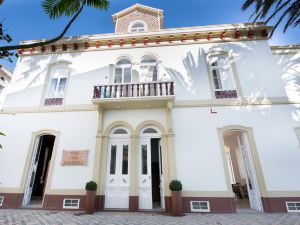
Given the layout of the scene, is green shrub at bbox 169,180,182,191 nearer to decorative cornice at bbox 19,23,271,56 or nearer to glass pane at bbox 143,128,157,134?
glass pane at bbox 143,128,157,134

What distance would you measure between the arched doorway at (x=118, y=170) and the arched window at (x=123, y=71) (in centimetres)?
252

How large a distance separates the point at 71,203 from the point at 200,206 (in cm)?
483

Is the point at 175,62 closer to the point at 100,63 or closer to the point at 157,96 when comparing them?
the point at 157,96

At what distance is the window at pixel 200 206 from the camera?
6.36 m

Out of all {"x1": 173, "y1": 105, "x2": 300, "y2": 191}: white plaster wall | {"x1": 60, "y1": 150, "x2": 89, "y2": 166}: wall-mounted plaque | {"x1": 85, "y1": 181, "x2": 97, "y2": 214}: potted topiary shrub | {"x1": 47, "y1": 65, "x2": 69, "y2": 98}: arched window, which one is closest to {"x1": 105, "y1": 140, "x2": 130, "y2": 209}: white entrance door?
{"x1": 85, "y1": 181, "x2": 97, "y2": 214}: potted topiary shrub

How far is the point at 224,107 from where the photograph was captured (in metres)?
7.59

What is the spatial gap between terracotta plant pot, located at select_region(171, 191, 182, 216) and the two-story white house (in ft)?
1.52

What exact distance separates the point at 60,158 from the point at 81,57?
5.12m

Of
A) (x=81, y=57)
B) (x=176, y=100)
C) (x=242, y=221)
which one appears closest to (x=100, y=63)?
(x=81, y=57)

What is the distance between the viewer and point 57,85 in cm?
895

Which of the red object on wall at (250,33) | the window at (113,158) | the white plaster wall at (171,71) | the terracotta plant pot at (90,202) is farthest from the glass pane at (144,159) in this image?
the red object on wall at (250,33)

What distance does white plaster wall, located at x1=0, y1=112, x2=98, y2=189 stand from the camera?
7.11 m

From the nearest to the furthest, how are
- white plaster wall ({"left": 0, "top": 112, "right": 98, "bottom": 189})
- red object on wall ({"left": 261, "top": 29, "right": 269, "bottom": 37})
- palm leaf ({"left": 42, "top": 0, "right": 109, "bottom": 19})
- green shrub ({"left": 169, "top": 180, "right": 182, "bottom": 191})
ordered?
palm leaf ({"left": 42, "top": 0, "right": 109, "bottom": 19}) → green shrub ({"left": 169, "top": 180, "right": 182, "bottom": 191}) → white plaster wall ({"left": 0, "top": 112, "right": 98, "bottom": 189}) → red object on wall ({"left": 261, "top": 29, "right": 269, "bottom": 37})

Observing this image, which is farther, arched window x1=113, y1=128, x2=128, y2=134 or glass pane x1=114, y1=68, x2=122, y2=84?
glass pane x1=114, y1=68, x2=122, y2=84
